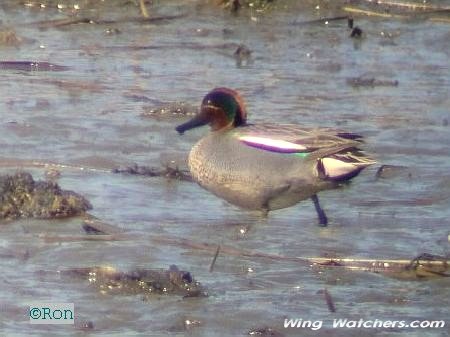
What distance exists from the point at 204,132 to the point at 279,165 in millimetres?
2069

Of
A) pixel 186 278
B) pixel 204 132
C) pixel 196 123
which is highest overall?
pixel 196 123

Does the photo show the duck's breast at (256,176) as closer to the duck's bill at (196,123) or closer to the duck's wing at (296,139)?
the duck's wing at (296,139)

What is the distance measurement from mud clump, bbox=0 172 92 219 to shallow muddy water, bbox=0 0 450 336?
6cm

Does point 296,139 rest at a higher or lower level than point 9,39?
higher

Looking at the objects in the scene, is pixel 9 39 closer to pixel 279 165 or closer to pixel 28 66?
pixel 28 66

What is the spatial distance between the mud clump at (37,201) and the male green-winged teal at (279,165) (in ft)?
2.08

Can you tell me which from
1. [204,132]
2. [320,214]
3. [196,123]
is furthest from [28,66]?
[320,214]

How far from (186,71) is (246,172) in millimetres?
3758

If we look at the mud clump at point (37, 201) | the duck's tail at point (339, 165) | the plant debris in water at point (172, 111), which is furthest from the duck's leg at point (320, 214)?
the plant debris in water at point (172, 111)

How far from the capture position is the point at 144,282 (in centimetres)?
635

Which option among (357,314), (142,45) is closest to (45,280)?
(357,314)

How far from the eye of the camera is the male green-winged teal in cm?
735

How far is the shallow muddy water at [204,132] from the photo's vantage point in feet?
20.4

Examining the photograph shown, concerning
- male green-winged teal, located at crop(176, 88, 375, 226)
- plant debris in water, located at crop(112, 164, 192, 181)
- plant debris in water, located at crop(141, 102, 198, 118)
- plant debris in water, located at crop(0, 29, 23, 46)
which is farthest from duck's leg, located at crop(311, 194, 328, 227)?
plant debris in water, located at crop(0, 29, 23, 46)
